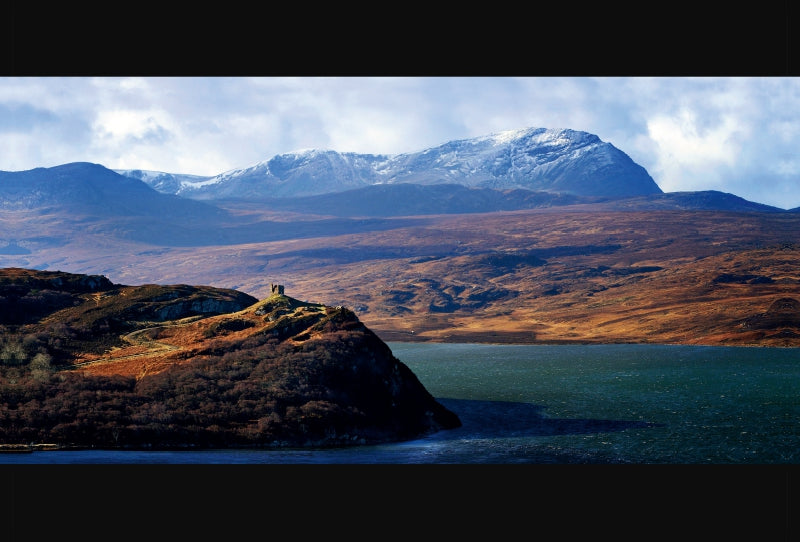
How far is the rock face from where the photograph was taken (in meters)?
66.9

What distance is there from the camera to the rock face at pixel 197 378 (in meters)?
66.9

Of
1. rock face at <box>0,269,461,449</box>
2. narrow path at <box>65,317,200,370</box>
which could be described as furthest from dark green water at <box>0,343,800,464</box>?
narrow path at <box>65,317,200,370</box>

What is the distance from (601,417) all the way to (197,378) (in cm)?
3798

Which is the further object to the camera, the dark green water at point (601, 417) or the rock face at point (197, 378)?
the rock face at point (197, 378)

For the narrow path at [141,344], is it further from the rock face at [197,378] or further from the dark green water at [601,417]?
the dark green water at [601,417]

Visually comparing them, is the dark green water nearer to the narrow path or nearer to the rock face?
the rock face

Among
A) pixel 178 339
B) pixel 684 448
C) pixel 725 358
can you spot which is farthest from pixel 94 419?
pixel 725 358

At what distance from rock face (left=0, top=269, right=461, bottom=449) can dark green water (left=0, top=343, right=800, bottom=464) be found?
3.58 meters

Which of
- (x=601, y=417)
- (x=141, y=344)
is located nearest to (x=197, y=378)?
(x=141, y=344)

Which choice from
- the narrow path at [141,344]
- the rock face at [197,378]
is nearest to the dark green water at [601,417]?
the rock face at [197,378]

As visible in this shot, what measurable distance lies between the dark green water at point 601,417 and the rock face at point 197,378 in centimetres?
358

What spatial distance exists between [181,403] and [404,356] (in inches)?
4150

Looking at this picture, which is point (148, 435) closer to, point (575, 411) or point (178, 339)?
point (178, 339)

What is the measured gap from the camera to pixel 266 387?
74500 mm
